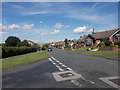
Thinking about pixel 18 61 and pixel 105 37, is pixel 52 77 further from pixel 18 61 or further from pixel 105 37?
pixel 105 37

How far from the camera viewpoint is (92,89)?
388 centimetres

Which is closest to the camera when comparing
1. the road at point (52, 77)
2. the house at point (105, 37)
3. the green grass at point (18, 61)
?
the road at point (52, 77)

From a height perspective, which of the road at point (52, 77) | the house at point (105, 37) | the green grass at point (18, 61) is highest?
the house at point (105, 37)

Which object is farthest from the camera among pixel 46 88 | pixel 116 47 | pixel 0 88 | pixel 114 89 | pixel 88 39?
Result: pixel 88 39

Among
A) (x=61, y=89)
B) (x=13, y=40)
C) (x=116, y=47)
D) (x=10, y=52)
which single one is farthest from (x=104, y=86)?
(x=13, y=40)

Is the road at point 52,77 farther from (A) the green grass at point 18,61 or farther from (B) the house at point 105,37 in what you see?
(B) the house at point 105,37

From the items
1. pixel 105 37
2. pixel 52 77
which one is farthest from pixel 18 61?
pixel 105 37

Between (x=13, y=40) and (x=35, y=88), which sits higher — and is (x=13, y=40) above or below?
above

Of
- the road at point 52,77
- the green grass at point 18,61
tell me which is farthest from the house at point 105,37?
the road at point 52,77

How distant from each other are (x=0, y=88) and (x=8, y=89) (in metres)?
0.46

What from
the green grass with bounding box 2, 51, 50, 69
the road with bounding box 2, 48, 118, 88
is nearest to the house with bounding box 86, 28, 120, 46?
the green grass with bounding box 2, 51, 50, 69

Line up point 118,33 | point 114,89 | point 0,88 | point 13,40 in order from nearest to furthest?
point 114,89, point 0,88, point 118,33, point 13,40

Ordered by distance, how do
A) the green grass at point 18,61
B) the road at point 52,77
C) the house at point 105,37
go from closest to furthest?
the road at point 52,77 < the green grass at point 18,61 < the house at point 105,37

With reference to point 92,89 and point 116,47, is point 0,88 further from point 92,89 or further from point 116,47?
point 116,47
